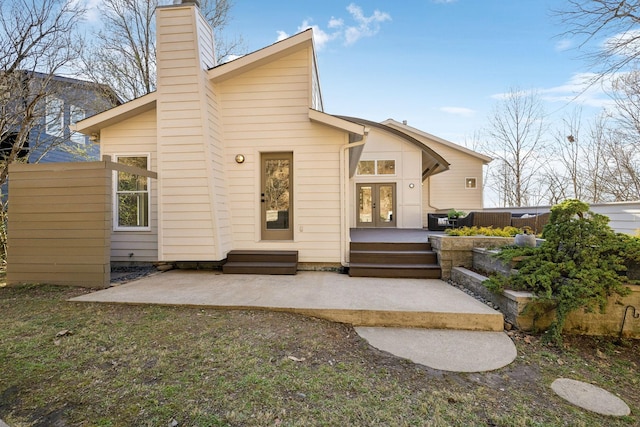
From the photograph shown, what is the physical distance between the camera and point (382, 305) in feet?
11.2

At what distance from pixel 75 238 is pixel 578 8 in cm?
944

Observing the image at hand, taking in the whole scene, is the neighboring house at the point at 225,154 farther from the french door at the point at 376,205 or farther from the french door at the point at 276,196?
the french door at the point at 376,205

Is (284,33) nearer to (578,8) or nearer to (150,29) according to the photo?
(150,29)

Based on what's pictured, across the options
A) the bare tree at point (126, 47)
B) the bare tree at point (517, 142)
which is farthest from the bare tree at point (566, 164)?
the bare tree at point (126, 47)

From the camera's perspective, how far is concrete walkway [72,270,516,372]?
2674 millimetres

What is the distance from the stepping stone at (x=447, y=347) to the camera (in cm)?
245

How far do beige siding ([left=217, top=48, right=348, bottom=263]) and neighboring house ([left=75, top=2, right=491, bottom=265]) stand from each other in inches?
0.8

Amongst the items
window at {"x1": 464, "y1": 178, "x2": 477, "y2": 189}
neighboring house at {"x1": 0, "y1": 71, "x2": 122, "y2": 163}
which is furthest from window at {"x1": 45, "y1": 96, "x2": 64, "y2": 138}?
window at {"x1": 464, "y1": 178, "x2": 477, "y2": 189}

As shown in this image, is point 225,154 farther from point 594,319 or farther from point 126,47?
point 126,47

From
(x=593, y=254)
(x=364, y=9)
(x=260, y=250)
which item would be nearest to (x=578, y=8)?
(x=593, y=254)

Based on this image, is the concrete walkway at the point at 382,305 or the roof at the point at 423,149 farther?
the roof at the point at 423,149

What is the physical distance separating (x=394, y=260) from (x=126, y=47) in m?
11.6

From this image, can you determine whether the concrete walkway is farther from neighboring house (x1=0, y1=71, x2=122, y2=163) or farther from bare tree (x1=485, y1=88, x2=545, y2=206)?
bare tree (x1=485, y1=88, x2=545, y2=206)

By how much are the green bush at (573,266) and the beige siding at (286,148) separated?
3017 mm
